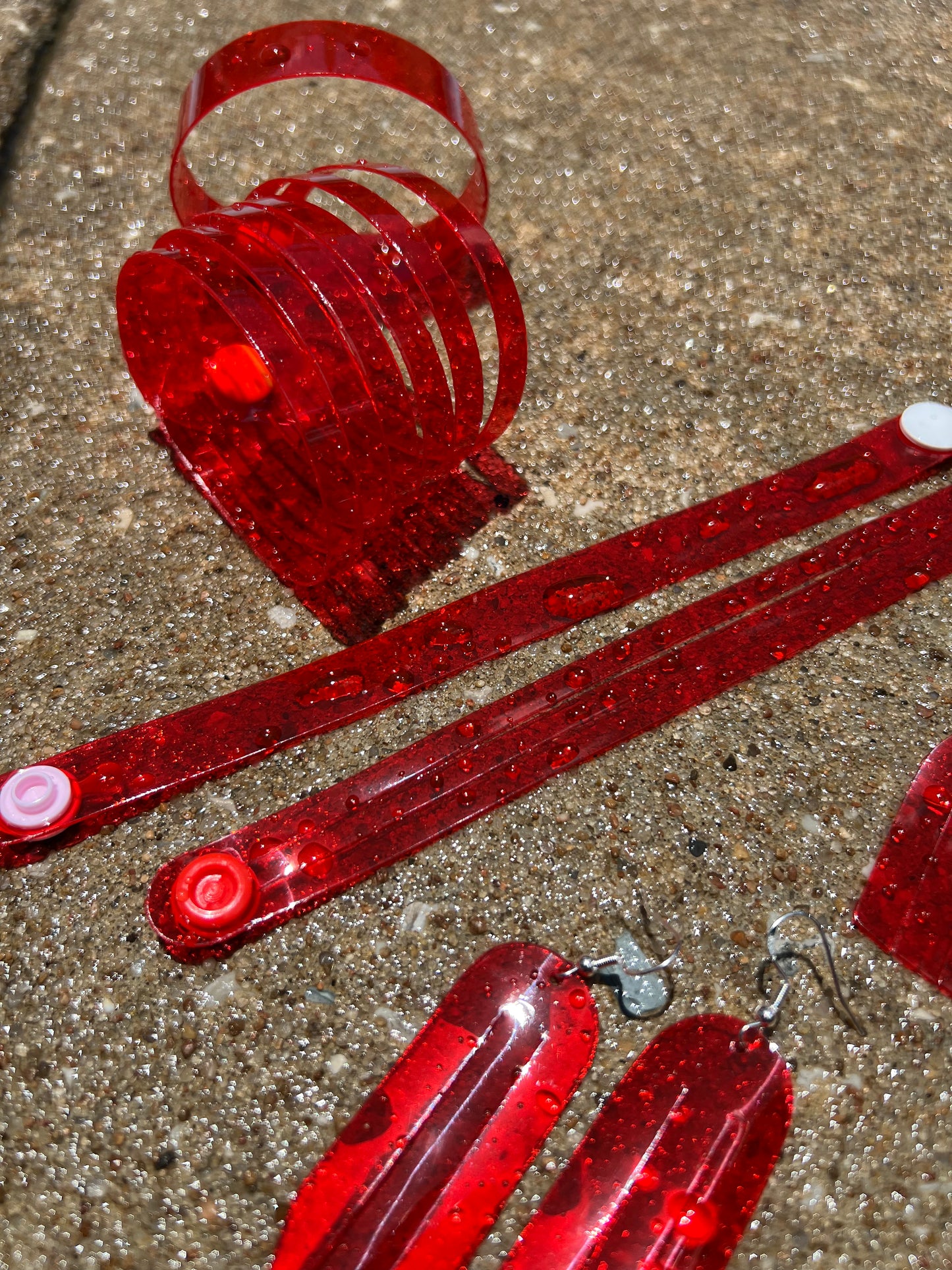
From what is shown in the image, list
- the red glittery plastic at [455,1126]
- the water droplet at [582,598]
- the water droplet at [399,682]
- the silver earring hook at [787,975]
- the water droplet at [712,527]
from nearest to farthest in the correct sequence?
the red glittery plastic at [455,1126]
the silver earring hook at [787,975]
the water droplet at [399,682]
the water droplet at [582,598]
the water droplet at [712,527]

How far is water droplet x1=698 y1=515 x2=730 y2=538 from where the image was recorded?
76.7 inches

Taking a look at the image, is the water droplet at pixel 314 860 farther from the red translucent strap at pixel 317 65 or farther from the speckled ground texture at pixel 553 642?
the red translucent strap at pixel 317 65

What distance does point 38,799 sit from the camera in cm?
155

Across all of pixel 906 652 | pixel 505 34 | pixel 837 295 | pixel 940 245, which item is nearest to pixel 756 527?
pixel 906 652

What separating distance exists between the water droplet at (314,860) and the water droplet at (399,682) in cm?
29

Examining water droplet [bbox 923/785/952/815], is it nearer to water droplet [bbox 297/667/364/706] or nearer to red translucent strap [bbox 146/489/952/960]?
red translucent strap [bbox 146/489/952/960]

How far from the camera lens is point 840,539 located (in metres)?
1.94

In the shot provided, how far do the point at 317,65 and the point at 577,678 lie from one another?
1.16m

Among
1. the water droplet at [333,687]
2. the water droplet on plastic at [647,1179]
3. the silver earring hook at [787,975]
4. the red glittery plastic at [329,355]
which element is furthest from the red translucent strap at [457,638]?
the water droplet on plastic at [647,1179]

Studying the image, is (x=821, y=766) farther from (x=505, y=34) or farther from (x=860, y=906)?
(x=505, y=34)

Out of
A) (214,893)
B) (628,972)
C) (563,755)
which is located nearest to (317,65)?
(563,755)

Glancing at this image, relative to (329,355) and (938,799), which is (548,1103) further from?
(329,355)

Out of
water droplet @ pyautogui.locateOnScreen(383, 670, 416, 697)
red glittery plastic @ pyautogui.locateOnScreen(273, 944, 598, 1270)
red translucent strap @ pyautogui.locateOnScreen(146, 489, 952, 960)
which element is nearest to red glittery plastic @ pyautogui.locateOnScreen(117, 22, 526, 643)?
water droplet @ pyautogui.locateOnScreen(383, 670, 416, 697)

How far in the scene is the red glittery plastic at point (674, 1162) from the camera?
4.34 ft
